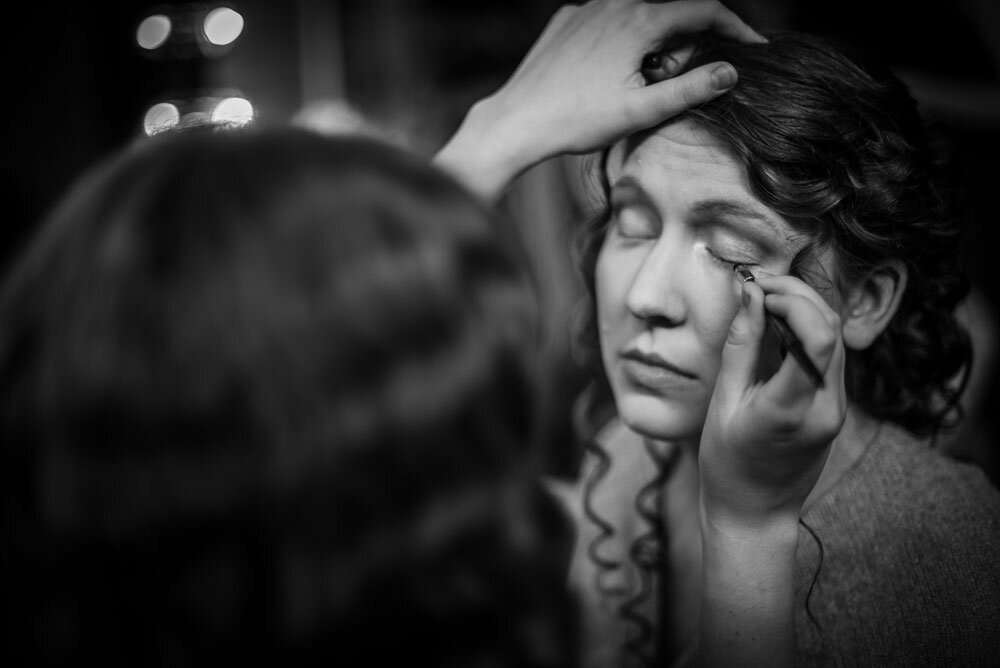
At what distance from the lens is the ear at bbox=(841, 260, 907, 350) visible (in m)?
1.00

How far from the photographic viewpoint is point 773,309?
75cm

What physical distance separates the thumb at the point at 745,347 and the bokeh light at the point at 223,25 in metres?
3.01

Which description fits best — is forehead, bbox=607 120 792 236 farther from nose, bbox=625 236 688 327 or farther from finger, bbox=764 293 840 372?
finger, bbox=764 293 840 372

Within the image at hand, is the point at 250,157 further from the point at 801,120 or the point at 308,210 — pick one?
the point at 801,120

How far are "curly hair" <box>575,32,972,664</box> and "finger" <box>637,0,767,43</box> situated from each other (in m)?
0.02

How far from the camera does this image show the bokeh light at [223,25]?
121 inches

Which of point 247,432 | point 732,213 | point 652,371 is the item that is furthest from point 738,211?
point 247,432

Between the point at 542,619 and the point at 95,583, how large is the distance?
Answer: 33cm

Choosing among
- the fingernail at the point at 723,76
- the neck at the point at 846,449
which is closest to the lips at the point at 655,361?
the neck at the point at 846,449

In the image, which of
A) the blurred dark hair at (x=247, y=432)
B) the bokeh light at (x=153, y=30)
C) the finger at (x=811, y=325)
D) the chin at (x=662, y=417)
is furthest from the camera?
the bokeh light at (x=153, y=30)

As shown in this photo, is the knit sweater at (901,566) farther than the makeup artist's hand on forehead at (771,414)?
Yes

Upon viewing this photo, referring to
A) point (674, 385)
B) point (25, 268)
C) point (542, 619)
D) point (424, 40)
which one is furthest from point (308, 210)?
point (424, 40)

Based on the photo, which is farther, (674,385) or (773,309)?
(674,385)

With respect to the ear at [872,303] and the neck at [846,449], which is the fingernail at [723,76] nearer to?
the ear at [872,303]
